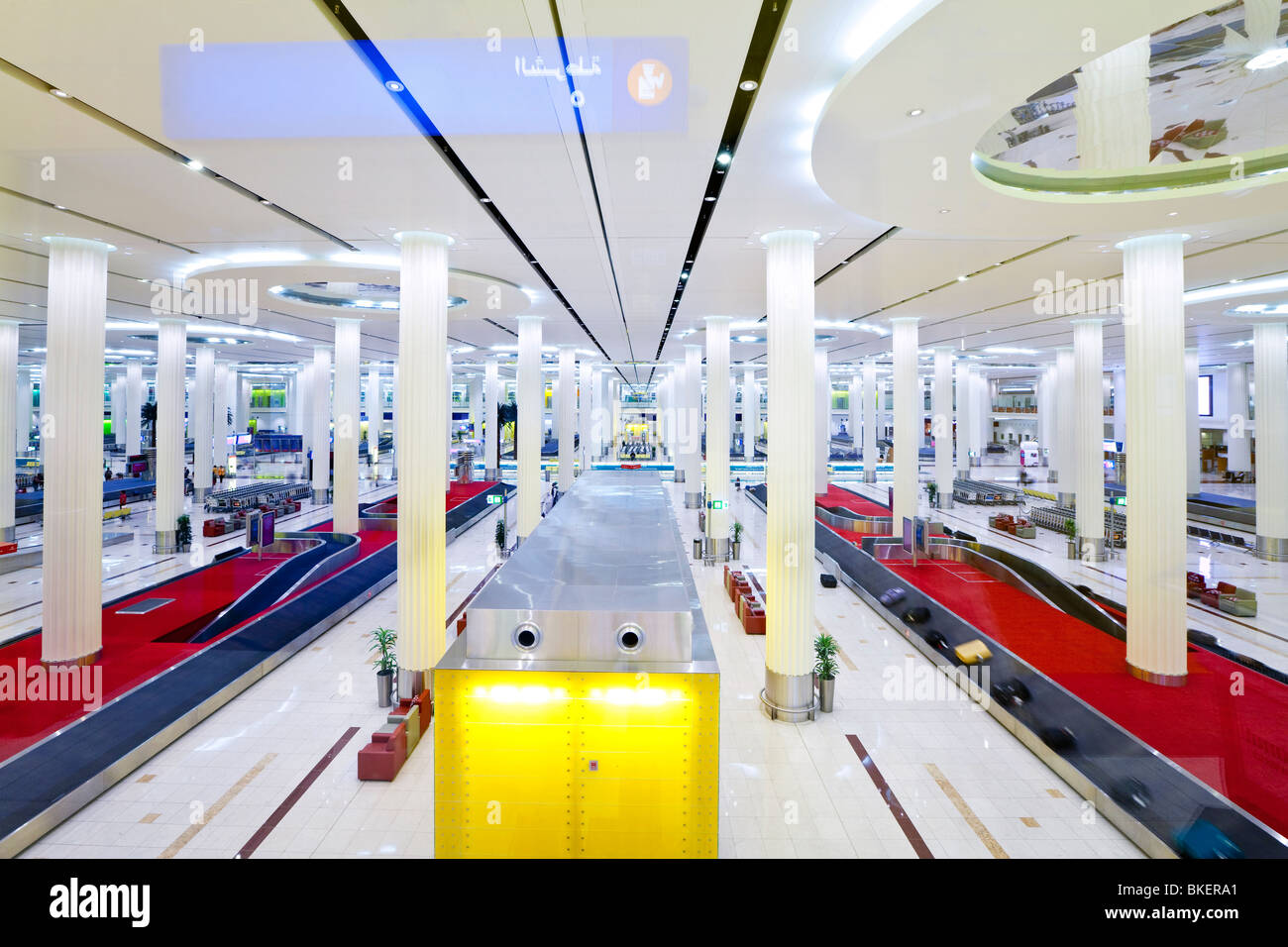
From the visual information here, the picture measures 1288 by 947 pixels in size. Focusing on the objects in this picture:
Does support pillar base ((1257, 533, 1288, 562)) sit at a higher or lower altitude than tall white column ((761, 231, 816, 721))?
lower

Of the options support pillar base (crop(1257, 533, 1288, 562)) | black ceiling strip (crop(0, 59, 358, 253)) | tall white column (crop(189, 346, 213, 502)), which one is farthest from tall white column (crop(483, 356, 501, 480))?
support pillar base (crop(1257, 533, 1288, 562))

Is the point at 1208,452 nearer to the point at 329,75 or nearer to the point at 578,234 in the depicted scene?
the point at 578,234

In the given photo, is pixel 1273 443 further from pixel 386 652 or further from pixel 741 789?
pixel 386 652

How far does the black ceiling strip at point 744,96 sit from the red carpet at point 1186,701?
6.64 metres

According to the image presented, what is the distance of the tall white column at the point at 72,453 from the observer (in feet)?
26.7

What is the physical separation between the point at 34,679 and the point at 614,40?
9.71 m

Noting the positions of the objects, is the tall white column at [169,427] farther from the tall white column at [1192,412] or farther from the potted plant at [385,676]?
the tall white column at [1192,412]

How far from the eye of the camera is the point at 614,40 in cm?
369

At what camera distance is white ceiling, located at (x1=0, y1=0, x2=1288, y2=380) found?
3.48 metres

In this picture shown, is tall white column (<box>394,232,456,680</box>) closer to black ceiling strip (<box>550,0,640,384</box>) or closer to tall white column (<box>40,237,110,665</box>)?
black ceiling strip (<box>550,0,640,384</box>)

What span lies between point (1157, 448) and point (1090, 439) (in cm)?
1023

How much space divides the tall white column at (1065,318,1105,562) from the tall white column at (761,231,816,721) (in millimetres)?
12606

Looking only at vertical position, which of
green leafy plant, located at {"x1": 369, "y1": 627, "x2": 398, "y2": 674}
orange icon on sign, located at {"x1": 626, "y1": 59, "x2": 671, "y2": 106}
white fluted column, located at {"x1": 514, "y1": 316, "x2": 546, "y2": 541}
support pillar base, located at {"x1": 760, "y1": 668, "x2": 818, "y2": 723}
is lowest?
support pillar base, located at {"x1": 760, "y1": 668, "x2": 818, "y2": 723}

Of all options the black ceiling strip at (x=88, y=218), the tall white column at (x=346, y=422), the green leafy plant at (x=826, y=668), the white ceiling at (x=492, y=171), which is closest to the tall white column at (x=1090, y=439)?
the white ceiling at (x=492, y=171)
